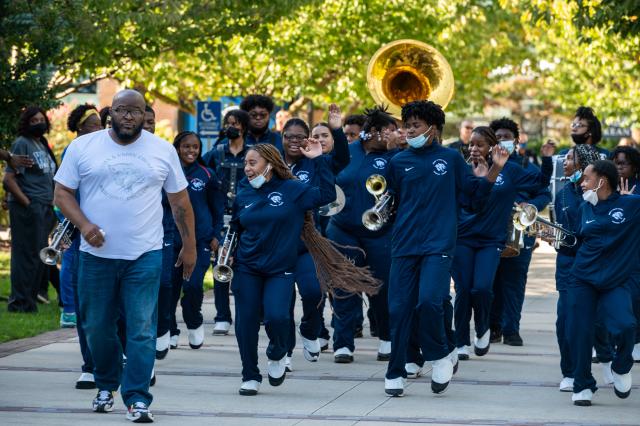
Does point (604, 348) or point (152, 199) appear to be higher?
point (152, 199)

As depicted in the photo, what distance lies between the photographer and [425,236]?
9.53 meters

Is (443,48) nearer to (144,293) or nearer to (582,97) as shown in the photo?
(582,97)

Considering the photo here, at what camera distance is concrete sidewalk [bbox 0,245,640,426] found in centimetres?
860

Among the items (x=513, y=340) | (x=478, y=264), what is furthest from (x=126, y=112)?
(x=513, y=340)

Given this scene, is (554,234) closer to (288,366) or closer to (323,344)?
(288,366)

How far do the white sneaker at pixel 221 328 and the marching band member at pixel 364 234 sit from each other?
192 cm

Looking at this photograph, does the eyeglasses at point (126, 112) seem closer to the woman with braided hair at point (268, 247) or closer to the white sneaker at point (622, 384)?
the woman with braided hair at point (268, 247)

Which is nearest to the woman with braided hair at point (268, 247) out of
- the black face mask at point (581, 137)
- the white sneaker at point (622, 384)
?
the white sneaker at point (622, 384)

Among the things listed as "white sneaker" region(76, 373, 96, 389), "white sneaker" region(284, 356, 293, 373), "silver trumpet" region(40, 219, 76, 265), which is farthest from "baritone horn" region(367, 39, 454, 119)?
"white sneaker" region(76, 373, 96, 389)

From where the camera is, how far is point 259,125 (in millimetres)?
12586

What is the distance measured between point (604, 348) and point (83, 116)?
13.8ft

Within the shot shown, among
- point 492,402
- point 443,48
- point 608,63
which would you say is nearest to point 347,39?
point 443,48

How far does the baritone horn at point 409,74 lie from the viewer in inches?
616

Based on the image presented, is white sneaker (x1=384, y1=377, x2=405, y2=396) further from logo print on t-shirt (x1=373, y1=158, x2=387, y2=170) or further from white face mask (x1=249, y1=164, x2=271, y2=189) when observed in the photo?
logo print on t-shirt (x1=373, y1=158, x2=387, y2=170)
